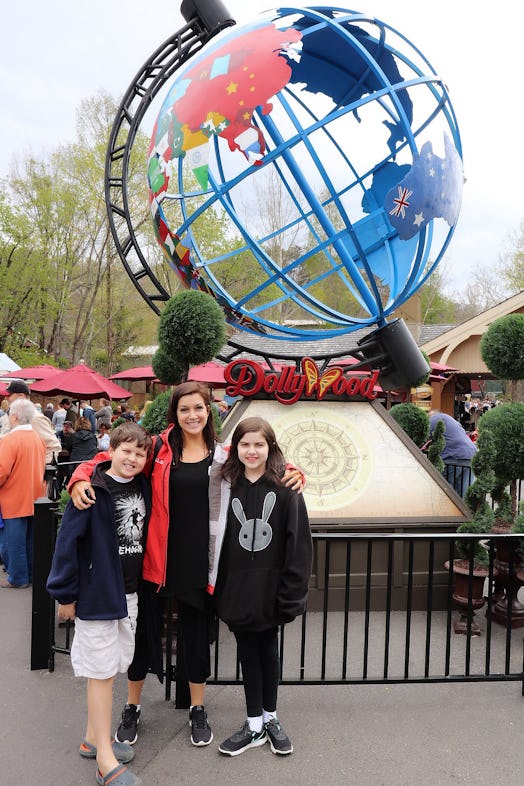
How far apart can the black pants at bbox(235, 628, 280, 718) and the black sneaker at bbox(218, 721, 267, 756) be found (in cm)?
8

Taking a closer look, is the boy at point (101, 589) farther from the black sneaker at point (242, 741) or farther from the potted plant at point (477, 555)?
the potted plant at point (477, 555)

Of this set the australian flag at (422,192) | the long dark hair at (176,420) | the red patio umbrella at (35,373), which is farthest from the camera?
the red patio umbrella at (35,373)

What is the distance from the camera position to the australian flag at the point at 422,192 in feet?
16.6

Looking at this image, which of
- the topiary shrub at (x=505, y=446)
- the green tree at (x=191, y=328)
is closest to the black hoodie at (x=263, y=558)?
the green tree at (x=191, y=328)

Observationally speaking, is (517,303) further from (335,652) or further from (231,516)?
(231,516)

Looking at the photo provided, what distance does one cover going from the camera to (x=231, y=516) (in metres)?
2.81

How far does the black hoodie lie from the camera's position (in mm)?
2715

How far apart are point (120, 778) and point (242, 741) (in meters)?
0.61

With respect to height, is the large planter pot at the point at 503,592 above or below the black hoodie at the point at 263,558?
below

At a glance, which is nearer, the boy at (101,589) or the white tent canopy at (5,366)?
the boy at (101,589)

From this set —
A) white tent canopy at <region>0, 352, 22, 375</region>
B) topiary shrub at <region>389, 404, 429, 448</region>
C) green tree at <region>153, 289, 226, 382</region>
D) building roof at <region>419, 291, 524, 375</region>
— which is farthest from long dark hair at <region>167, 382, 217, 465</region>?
building roof at <region>419, 291, 524, 375</region>

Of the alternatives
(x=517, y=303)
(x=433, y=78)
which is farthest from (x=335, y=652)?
(x=517, y=303)

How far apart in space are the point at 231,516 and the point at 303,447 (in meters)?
2.61

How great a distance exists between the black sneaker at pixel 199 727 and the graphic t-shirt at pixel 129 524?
0.76 meters
